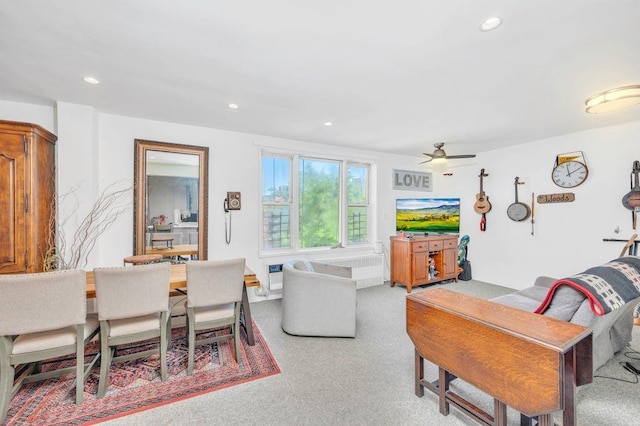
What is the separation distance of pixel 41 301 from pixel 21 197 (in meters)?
1.38

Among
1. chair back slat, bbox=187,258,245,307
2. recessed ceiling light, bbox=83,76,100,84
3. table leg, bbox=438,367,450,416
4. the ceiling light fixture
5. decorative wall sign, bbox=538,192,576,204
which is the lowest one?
table leg, bbox=438,367,450,416

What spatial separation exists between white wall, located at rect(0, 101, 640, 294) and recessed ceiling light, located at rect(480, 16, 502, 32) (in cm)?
302

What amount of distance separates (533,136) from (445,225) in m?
2.00

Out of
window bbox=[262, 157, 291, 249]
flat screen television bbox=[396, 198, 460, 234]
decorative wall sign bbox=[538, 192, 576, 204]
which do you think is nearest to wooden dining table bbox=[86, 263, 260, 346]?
window bbox=[262, 157, 291, 249]

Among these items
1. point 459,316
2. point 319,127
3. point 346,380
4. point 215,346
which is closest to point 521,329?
point 459,316

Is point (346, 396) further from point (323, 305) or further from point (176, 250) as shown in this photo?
point (176, 250)

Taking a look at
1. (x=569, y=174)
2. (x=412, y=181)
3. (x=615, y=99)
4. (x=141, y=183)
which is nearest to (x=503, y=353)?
(x=615, y=99)

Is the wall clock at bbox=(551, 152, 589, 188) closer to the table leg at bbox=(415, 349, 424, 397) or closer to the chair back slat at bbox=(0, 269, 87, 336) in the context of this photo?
the table leg at bbox=(415, 349, 424, 397)

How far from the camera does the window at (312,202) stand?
14.1 ft

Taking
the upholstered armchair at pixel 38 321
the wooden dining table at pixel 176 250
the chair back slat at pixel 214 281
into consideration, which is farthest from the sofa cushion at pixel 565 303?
the wooden dining table at pixel 176 250

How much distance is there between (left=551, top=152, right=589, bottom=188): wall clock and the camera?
12.9 ft

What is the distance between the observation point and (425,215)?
17.2 ft

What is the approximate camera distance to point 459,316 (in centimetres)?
164

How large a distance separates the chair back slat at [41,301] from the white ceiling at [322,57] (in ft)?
5.14
